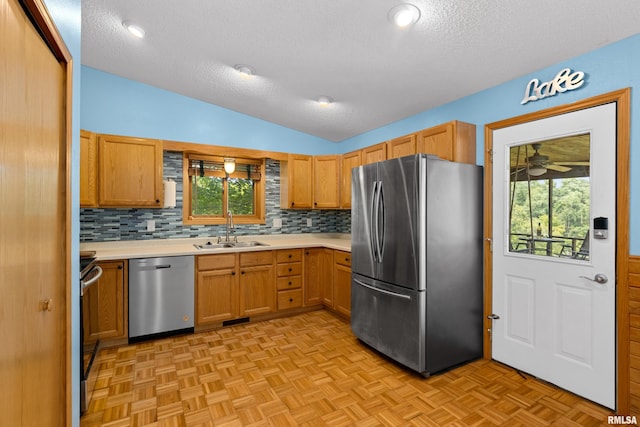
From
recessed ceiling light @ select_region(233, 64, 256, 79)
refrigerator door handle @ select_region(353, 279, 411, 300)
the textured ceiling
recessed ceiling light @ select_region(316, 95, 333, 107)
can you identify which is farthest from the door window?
recessed ceiling light @ select_region(233, 64, 256, 79)

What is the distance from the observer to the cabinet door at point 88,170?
112 inches

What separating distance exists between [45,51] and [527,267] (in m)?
3.06

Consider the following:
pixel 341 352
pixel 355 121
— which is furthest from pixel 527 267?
pixel 355 121

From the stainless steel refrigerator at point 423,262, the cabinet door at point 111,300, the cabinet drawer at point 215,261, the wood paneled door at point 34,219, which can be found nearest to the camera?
the wood paneled door at point 34,219

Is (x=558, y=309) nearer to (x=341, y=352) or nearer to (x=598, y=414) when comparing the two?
(x=598, y=414)

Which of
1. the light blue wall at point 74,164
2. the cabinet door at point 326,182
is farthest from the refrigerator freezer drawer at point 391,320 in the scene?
the light blue wall at point 74,164

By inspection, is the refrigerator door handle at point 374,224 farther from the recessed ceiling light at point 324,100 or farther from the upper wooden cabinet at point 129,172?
the upper wooden cabinet at point 129,172

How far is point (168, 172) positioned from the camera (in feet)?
11.8

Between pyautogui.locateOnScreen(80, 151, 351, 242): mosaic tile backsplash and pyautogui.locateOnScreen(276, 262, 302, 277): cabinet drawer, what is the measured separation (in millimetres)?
736

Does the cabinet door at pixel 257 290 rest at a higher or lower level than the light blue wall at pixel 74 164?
lower

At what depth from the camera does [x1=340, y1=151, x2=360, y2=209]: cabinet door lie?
395cm

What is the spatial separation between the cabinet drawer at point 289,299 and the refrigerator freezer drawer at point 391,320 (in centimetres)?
92

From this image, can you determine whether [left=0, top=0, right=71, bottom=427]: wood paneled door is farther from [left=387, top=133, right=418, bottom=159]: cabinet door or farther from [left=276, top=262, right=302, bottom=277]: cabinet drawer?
[left=387, top=133, right=418, bottom=159]: cabinet door

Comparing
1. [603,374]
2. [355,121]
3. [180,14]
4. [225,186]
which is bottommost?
[603,374]
